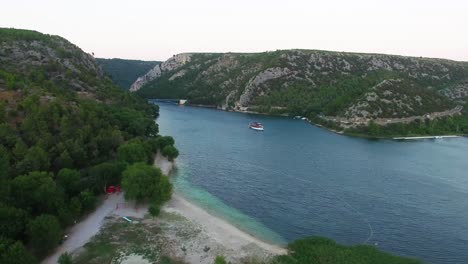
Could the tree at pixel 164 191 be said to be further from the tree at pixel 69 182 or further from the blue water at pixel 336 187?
the tree at pixel 69 182

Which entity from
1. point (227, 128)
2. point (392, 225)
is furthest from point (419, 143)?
point (392, 225)

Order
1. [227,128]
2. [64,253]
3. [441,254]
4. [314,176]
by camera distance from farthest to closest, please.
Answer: [227,128]
[314,176]
[441,254]
[64,253]

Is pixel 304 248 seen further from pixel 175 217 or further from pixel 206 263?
pixel 175 217

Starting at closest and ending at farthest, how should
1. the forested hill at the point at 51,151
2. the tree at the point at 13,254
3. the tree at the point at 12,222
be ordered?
the tree at the point at 13,254, the tree at the point at 12,222, the forested hill at the point at 51,151

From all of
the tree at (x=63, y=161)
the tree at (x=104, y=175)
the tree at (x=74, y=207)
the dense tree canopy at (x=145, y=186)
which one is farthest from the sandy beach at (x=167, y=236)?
the tree at (x=63, y=161)

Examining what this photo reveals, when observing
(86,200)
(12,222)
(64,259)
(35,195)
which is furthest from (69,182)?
(64,259)

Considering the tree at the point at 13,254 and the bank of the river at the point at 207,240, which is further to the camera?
the bank of the river at the point at 207,240

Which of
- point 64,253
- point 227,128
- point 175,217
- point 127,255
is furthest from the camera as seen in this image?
point 227,128
